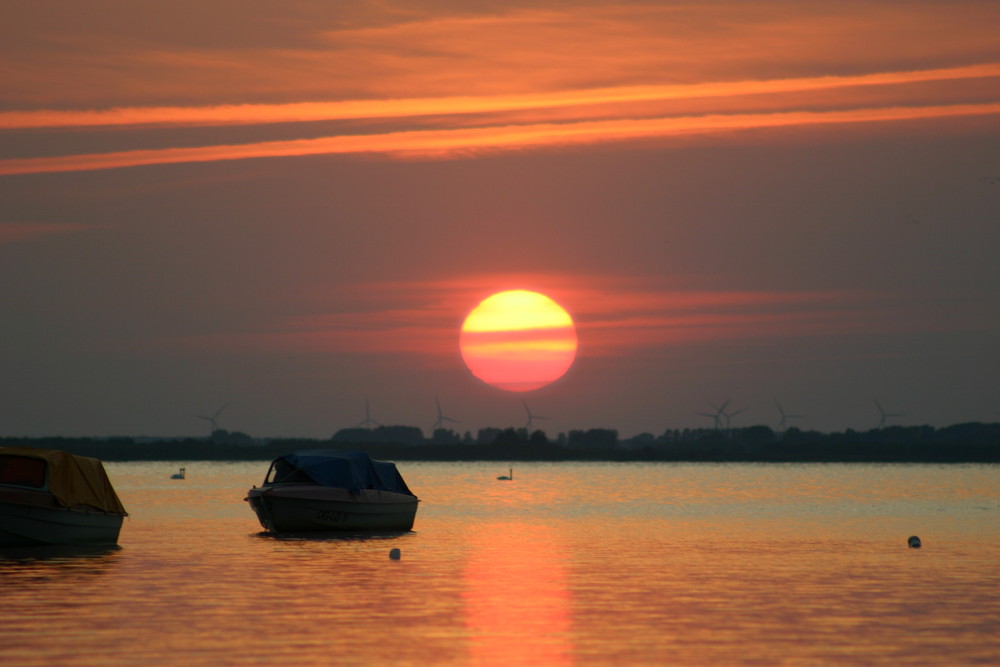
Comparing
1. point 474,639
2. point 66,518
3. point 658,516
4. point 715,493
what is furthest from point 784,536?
point 715,493

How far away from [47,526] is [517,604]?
2148cm

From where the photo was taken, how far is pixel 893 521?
86.0 metres

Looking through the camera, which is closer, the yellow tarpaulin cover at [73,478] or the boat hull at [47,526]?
the boat hull at [47,526]

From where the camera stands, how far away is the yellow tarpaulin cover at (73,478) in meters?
51.8

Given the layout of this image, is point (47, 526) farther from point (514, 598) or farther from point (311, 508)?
point (514, 598)

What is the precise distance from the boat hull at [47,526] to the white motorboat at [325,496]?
9.97 m

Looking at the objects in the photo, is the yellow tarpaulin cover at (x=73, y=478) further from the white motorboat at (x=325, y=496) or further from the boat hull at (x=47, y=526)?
the white motorboat at (x=325, y=496)

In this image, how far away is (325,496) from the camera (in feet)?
206

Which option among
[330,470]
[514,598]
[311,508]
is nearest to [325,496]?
[311,508]

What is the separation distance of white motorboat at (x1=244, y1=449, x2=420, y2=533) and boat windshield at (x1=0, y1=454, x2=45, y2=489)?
39.7 feet

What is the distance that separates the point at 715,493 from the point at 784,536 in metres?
76.6

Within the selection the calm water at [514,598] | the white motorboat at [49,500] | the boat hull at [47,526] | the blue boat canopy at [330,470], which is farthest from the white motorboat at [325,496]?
the boat hull at [47,526]

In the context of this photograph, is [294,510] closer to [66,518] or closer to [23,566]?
[66,518]

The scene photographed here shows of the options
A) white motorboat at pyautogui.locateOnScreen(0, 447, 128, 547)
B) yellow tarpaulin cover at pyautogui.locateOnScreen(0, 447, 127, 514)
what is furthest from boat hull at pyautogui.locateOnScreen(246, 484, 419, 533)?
white motorboat at pyautogui.locateOnScreen(0, 447, 128, 547)
